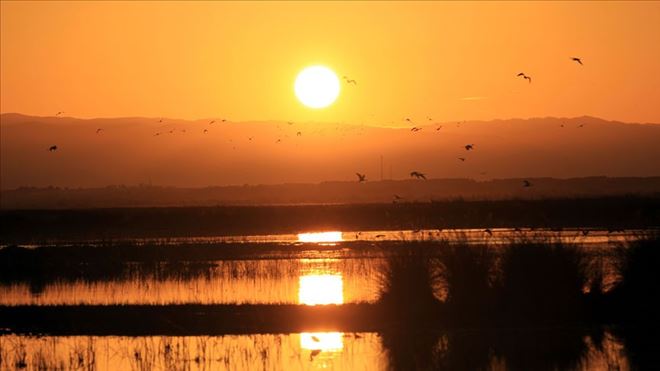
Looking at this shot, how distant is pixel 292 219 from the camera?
266 feet

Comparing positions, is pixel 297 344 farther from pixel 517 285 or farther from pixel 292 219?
pixel 292 219

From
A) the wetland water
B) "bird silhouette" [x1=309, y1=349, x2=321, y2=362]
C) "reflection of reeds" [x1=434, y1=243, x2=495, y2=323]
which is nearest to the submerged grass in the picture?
"reflection of reeds" [x1=434, y1=243, x2=495, y2=323]

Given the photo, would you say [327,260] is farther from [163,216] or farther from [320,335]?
[163,216]

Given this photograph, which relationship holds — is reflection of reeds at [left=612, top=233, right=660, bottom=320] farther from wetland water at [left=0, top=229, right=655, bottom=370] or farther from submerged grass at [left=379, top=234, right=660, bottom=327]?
wetland water at [left=0, top=229, right=655, bottom=370]

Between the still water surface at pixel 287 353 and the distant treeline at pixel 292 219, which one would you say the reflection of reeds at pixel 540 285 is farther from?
the distant treeline at pixel 292 219

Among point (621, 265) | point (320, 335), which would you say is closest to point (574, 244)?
point (621, 265)

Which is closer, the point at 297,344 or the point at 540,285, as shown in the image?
the point at 297,344

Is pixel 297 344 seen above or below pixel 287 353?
above

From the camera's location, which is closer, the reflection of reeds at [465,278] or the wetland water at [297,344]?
the wetland water at [297,344]

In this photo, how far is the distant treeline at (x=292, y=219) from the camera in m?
63.9

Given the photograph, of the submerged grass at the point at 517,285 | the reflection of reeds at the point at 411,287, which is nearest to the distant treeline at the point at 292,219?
the reflection of reeds at the point at 411,287

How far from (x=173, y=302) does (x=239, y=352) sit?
6.63 meters

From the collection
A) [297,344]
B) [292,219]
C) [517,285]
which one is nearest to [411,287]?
[517,285]

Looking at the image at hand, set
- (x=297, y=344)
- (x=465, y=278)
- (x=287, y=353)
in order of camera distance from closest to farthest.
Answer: (x=287, y=353) < (x=297, y=344) < (x=465, y=278)
